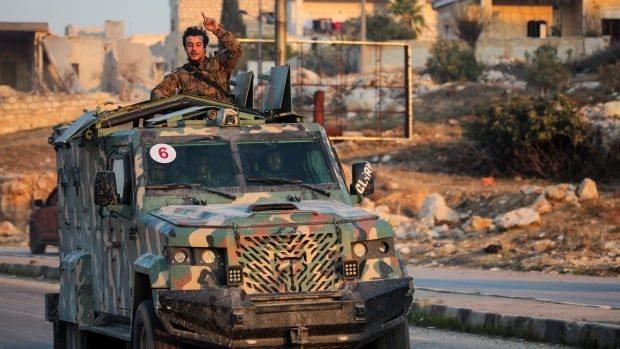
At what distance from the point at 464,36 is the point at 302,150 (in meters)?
56.1

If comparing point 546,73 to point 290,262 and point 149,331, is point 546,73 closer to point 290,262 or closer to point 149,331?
point 290,262

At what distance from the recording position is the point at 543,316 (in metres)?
14.5

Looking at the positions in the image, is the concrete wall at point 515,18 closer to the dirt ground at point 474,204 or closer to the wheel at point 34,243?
the dirt ground at point 474,204

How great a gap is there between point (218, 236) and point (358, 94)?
1643 inches

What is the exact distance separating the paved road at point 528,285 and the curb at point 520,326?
5.22 feet

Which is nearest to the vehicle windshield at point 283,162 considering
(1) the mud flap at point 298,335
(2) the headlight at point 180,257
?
(2) the headlight at point 180,257

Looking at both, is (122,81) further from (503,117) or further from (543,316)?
(543,316)

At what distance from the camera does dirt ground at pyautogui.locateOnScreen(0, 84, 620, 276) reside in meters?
24.8

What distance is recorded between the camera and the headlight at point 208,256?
9.73 m

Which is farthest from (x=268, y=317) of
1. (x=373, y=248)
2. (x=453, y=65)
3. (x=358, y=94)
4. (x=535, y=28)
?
(x=535, y=28)

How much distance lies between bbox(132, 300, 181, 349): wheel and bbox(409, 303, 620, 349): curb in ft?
15.4

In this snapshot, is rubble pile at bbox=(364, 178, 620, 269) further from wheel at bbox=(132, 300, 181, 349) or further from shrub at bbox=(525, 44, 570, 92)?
shrub at bbox=(525, 44, 570, 92)

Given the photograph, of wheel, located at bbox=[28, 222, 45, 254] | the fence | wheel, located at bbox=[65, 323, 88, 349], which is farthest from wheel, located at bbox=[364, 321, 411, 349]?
wheel, located at bbox=[28, 222, 45, 254]

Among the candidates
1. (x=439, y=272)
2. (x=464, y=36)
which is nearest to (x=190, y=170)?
Answer: (x=439, y=272)
